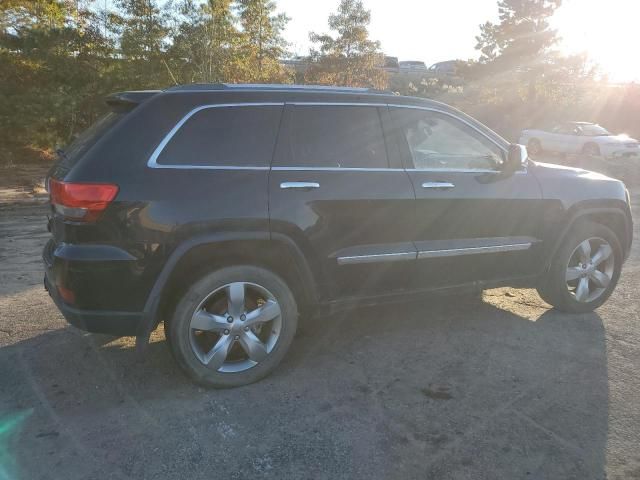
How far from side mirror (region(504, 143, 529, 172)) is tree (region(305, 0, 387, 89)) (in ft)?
68.6

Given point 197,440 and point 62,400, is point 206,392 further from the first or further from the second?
point 62,400

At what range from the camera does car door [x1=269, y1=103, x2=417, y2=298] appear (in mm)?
3439

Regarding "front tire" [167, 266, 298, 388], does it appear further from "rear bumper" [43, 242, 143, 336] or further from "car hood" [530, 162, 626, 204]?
"car hood" [530, 162, 626, 204]

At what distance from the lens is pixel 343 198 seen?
140 inches

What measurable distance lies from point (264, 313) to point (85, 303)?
105cm

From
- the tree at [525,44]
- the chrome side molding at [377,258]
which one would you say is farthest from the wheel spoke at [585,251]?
the tree at [525,44]

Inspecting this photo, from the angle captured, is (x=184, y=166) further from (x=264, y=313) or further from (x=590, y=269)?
(x=590, y=269)

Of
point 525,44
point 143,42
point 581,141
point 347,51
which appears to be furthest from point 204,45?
point 525,44

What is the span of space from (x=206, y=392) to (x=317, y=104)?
6.68ft

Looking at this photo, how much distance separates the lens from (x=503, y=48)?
38.0 metres

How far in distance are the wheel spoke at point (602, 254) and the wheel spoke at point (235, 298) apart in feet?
10.6

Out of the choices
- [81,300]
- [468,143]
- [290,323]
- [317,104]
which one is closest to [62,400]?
[81,300]

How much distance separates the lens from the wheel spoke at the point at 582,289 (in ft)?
15.6

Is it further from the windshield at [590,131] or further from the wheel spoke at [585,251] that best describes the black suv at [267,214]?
the windshield at [590,131]
